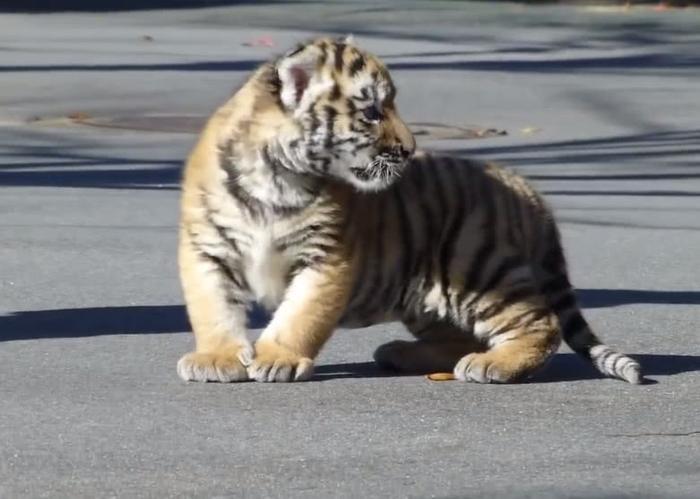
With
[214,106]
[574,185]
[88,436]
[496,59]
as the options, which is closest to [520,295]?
[88,436]

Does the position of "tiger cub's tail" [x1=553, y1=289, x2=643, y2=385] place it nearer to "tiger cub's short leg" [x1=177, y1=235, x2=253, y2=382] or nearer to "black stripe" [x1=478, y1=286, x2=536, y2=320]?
"black stripe" [x1=478, y1=286, x2=536, y2=320]

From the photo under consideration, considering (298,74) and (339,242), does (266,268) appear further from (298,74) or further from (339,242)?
(298,74)

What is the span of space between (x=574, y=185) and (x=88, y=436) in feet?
26.2

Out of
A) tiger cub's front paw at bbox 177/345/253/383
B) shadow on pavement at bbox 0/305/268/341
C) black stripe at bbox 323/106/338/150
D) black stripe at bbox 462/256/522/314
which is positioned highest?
black stripe at bbox 323/106/338/150

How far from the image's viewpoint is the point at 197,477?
5434 mm

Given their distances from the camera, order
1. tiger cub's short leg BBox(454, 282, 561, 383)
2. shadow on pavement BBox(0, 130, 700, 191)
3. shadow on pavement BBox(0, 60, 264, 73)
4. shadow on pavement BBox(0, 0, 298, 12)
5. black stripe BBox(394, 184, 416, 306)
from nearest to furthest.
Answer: tiger cub's short leg BBox(454, 282, 561, 383) → black stripe BBox(394, 184, 416, 306) → shadow on pavement BBox(0, 130, 700, 191) → shadow on pavement BBox(0, 60, 264, 73) → shadow on pavement BBox(0, 0, 298, 12)

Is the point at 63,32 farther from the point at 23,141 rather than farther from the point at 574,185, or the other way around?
the point at 574,185

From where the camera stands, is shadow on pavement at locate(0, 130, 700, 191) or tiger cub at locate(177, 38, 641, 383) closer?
tiger cub at locate(177, 38, 641, 383)

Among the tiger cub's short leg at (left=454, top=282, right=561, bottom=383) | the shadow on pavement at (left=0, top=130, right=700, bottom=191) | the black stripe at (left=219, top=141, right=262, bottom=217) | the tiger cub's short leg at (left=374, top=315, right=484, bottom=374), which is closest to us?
the black stripe at (left=219, top=141, right=262, bottom=217)

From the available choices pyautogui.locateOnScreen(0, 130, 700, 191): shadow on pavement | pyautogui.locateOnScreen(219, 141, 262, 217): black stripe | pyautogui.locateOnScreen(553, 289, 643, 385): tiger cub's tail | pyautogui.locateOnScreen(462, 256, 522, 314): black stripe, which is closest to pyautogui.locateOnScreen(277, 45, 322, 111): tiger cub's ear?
pyautogui.locateOnScreen(219, 141, 262, 217): black stripe

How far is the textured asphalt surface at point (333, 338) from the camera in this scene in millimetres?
5590

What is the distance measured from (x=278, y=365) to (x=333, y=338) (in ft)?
4.17

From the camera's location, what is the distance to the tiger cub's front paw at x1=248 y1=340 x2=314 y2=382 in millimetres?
6723

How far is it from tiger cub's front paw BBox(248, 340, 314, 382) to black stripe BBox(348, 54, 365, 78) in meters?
1.01
